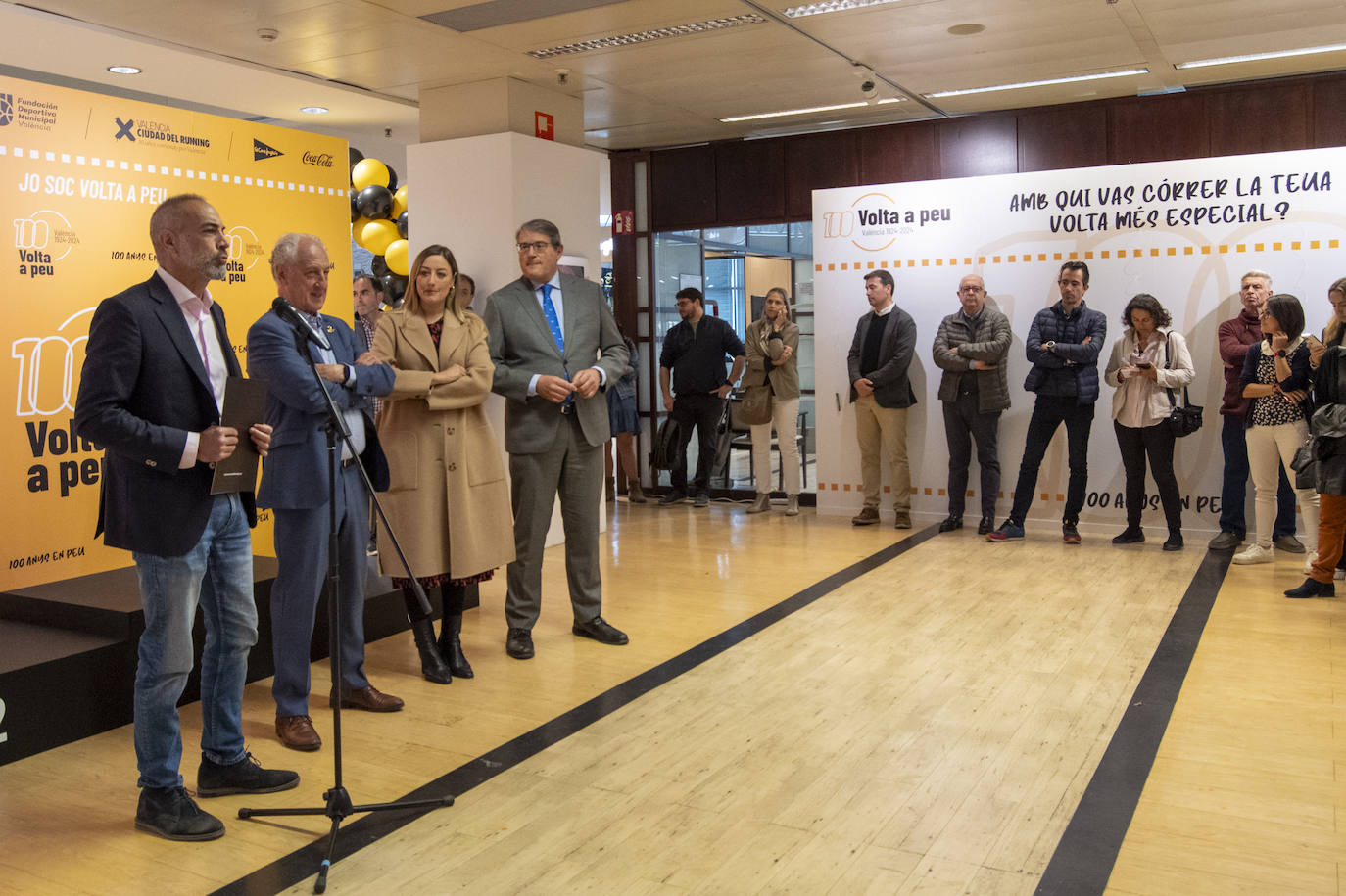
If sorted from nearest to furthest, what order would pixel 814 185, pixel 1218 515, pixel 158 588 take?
pixel 158 588 < pixel 1218 515 < pixel 814 185

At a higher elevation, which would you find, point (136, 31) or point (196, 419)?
point (136, 31)

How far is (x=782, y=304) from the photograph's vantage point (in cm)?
845

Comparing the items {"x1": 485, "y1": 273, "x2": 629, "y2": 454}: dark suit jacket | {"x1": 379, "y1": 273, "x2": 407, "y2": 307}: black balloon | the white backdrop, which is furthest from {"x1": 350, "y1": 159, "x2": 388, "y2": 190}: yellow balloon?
{"x1": 485, "y1": 273, "x2": 629, "y2": 454}: dark suit jacket

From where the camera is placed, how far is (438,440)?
4270 mm

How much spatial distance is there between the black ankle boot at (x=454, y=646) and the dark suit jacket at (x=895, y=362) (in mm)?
4257

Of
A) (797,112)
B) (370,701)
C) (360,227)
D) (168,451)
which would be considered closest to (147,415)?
(168,451)

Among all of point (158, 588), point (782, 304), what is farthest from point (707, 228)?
point (158, 588)

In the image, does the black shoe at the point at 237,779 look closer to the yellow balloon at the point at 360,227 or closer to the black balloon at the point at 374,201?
the black balloon at the point at 374,201

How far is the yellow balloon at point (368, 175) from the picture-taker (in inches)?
343

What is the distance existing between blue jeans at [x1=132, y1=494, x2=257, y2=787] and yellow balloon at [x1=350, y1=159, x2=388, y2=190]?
607 cm

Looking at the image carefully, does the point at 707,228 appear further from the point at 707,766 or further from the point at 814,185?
the point at 707,766

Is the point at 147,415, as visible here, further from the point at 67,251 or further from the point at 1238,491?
the point at 1238,491

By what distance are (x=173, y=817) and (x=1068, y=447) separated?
598 cm

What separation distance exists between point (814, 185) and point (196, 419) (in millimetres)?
7107
